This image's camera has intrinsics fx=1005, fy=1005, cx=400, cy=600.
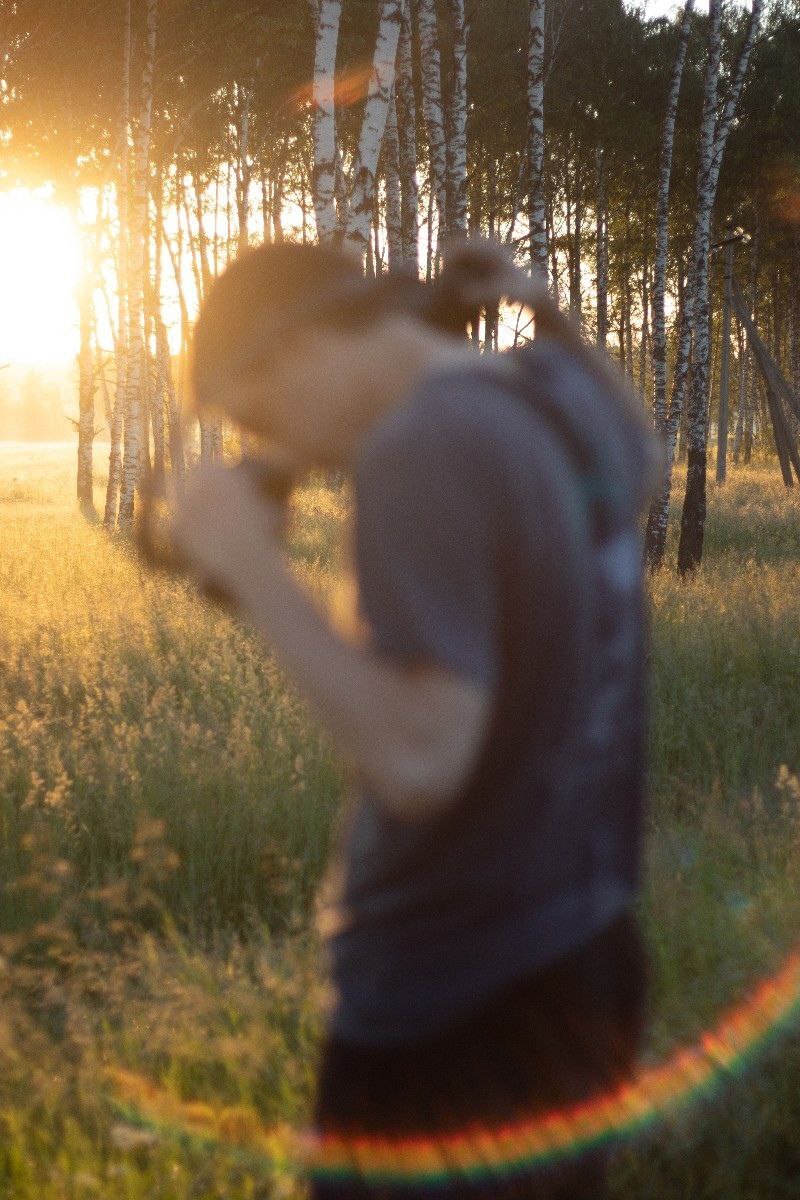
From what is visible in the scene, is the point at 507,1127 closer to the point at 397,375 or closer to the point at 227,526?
the point at 227,526

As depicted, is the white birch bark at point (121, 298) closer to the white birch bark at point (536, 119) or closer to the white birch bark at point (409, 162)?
the white birch bark at point (409, 162)

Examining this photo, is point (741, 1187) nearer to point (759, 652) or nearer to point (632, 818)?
point (632, 818)

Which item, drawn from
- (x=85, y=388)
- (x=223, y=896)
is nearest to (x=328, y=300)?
(x=223, y=896)

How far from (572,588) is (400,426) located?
0.26 metres

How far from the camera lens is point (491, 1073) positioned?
4.13 feet

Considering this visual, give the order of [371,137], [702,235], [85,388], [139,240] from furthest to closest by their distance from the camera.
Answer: [85,388] → [139,240] → [702,235] → [371,137]

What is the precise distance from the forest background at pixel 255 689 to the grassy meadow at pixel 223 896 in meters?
0.02

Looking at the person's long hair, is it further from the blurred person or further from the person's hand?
the person's hand

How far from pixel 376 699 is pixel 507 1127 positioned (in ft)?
1.96

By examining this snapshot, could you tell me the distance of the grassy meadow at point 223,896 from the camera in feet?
7.86

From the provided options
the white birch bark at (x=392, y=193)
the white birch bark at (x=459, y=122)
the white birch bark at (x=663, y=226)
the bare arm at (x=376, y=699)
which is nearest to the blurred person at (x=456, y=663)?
the bare arm at (x=376, y=699)

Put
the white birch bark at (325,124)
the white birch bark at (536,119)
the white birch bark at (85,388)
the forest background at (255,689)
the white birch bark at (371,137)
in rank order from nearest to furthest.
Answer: the forest background at (255,689), the white birch bark at (371,137), the white birch bark at (325,124), the white birch bark at (536,119), the white birch bark at (85,388)

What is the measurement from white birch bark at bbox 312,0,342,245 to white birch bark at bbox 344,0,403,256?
0.43 meters

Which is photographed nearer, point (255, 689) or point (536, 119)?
point (255, 689)
